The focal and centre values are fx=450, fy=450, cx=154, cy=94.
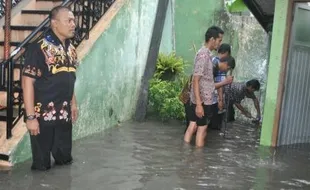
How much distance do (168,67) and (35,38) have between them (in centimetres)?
350

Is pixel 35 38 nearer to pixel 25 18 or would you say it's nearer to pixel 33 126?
pixel 25 18

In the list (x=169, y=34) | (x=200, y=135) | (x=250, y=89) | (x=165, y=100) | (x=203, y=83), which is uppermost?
(x=169, y=34)

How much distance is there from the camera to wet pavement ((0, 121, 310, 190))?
4.86 metres

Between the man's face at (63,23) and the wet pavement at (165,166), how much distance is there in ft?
5.17

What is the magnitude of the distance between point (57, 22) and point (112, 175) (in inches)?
71.8

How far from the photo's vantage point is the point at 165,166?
564cm

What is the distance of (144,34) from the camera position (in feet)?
29.1

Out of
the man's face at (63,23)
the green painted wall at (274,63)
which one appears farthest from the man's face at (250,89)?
the man's face at (63,23)

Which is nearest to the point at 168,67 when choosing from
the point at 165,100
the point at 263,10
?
the point at 165,100

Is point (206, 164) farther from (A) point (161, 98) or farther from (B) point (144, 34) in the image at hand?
(B) point (144, 34)

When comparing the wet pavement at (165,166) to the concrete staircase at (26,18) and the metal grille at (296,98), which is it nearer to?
the metal grille at (296,98)

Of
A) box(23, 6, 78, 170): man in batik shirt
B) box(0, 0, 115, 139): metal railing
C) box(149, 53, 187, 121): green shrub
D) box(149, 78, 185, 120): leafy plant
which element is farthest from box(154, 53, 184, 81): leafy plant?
box(23, 6, 78, 170): man in batik shirt

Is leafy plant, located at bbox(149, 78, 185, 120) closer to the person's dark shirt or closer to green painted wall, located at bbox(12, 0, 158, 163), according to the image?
green painted wall, located at bbox(12, 0, 158, 163)

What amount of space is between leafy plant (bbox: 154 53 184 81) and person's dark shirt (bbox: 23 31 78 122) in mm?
4367
